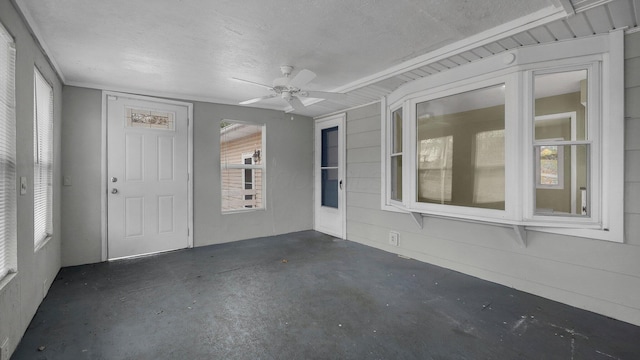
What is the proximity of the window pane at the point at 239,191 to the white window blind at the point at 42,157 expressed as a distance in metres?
2.20

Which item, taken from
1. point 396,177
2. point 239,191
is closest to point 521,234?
point 396,177

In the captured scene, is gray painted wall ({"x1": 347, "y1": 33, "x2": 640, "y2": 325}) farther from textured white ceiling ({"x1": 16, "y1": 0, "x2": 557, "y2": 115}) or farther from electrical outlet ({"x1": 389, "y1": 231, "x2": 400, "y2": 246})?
textured white ceiling ({"x1": 16, "y1": 0, "x2": 557, "y2": 115})

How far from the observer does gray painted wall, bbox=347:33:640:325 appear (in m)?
2.33

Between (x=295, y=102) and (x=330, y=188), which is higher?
(x=295, y=102)

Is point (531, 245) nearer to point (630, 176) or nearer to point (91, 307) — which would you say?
point (630, 176)

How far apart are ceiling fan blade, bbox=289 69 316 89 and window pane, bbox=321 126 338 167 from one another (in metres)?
2.37

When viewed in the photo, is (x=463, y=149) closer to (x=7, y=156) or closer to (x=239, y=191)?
(x=239, y=191)

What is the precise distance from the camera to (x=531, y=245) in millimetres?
2893

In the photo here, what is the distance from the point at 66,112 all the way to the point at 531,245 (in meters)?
5.67

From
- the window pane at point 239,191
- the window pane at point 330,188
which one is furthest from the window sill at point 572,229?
the window pane at point 239,191

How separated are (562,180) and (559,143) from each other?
388 mm

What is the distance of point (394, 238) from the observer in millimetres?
4301

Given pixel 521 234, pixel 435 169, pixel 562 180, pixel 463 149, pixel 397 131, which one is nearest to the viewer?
pixel 562 180

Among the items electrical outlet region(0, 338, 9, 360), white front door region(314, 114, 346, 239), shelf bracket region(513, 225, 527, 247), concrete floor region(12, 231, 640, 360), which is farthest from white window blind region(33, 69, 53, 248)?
shelf bracket region(513, 225, 527, 247)
